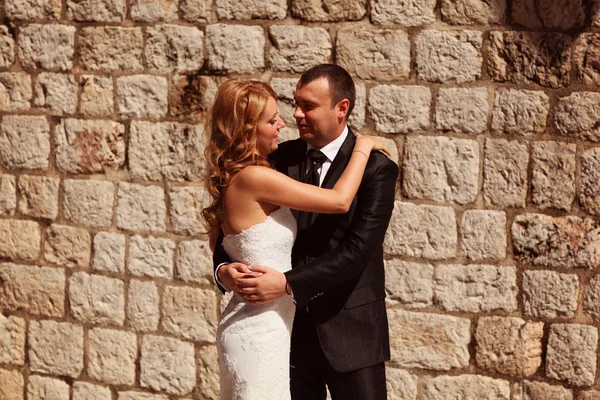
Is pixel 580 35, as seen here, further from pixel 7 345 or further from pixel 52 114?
pixel 7 345

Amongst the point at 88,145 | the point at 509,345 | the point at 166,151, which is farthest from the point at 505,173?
the point at 88,145

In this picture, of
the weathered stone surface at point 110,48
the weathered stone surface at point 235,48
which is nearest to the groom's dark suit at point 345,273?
the weathered stone surface at point 235,48

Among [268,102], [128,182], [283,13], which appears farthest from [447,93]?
[128,182]

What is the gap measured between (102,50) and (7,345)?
82.9 inches

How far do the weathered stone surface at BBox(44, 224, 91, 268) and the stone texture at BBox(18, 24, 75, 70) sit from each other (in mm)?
1059

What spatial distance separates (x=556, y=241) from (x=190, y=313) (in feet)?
7.35

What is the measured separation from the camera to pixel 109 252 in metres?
5.62

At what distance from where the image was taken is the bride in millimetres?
3535

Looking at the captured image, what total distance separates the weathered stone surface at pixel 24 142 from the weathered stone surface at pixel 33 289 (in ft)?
2.25

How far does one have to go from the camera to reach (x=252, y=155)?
359 centimetres

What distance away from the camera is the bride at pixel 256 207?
354cm

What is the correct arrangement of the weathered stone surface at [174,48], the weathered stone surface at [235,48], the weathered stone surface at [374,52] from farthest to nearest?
the weathered stone surface at [174,48] → the weathered stone surface at [235,48] → the weathered stone surface at [374,52]

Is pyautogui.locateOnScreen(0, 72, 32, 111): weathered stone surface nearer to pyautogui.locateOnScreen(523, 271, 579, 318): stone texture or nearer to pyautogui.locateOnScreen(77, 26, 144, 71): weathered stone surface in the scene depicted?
pyautogui.locateOnScreen(77, 26, 144, 71): weathered stone surface

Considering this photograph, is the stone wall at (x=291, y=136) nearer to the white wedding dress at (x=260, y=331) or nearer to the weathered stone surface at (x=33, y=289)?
the weathered stone surface at (x=33, y=289)
